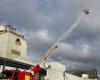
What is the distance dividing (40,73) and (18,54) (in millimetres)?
70222

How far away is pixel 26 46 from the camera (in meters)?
125

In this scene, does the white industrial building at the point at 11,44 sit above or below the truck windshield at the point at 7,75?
above

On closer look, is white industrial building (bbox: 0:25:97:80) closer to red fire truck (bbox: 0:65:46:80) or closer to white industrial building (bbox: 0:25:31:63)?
white industrial building (bbox: 0:25:31:63)

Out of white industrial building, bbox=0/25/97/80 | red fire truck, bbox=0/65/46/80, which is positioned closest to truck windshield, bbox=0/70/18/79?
red fire truck, bbox=0/65/46/80

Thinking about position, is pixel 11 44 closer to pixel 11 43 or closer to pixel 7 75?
pixel 11 43

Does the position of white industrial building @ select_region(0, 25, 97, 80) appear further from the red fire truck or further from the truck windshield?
the truck windshield

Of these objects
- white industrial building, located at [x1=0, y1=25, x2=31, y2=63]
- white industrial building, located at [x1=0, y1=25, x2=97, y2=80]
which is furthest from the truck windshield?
white industrial building, located at [x1=0, y1=25, x2=31, y2=63]

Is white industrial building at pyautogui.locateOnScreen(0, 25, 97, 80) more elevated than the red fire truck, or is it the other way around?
white industrial building at pyautogui.locateOnScreen(0, 25, 97, 80)

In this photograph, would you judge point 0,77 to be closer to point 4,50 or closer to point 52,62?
point 4,50

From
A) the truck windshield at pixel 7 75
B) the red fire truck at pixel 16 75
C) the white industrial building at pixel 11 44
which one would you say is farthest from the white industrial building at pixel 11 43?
the truck windshield at pixel 7 75

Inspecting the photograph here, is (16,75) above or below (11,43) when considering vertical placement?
below

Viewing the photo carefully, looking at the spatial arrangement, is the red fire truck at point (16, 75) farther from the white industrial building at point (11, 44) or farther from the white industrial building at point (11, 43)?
the white industrial building at point (11, 43)

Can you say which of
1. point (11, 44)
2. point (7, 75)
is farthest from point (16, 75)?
point (11, 44)

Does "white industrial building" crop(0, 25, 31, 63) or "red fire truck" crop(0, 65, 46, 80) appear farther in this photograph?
"white industrial building" crop(0, 25, 31, 63)
